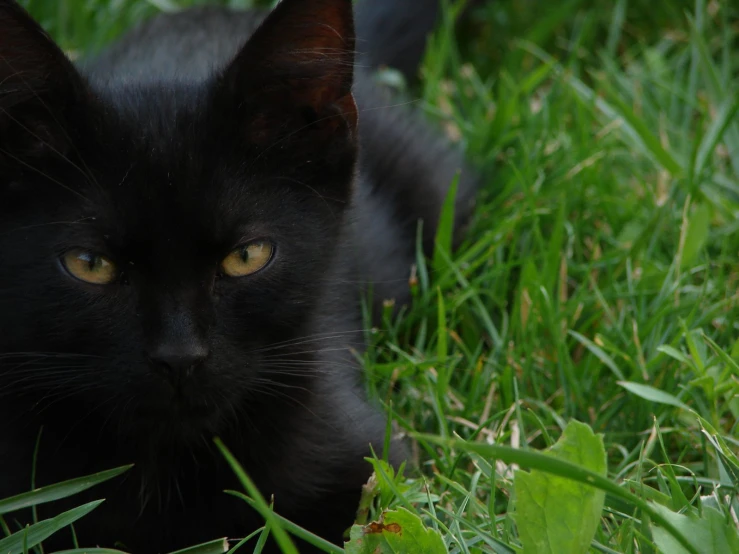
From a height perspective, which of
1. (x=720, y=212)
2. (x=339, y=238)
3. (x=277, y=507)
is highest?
(x=339, y=238)

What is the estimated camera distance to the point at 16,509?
5.74 feet

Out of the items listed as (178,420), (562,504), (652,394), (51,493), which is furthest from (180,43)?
(562,504)

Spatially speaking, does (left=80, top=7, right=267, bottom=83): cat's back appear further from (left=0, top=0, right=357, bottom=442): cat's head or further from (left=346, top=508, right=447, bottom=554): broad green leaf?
(left=346, top=508, right=447, bottom=554): broad green leaf

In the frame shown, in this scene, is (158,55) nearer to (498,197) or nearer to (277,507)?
(498,197)

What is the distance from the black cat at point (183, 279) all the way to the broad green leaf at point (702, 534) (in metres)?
0.70

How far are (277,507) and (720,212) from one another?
143cm

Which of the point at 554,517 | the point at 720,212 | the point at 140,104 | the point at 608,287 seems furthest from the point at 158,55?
the point at 554,517

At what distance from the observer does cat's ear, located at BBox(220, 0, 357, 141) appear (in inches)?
70.4

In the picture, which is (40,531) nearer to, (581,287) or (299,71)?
(299,71)

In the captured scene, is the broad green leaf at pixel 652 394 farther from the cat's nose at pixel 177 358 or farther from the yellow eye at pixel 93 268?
the yellow eye at pixel 93 268

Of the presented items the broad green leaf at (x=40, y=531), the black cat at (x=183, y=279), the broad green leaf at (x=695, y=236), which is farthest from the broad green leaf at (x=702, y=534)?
the broad green leaf at (x=695, y=236)

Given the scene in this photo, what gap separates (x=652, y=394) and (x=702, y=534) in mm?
527

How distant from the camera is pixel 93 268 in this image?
1703 millimetres

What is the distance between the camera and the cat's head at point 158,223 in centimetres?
168
